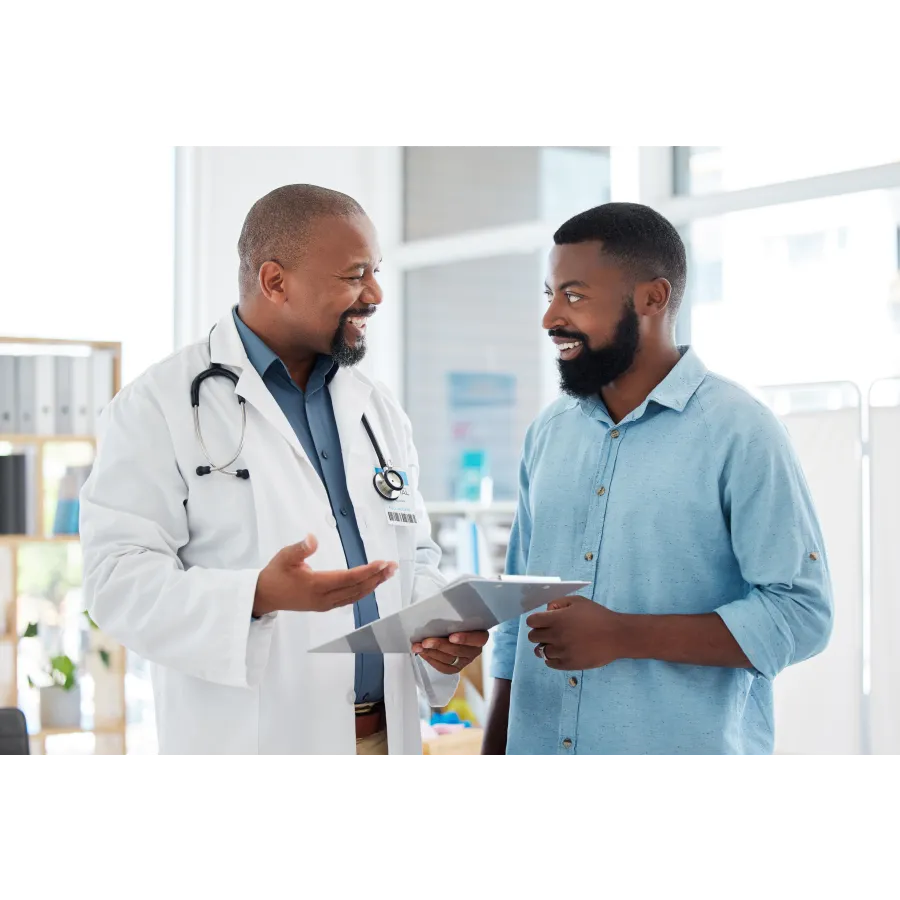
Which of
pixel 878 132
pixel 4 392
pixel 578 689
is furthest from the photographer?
pixel 4 392

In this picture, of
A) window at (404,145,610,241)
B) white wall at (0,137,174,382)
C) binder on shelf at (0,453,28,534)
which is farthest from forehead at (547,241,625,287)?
binder on shelf at (0,453,28,534)

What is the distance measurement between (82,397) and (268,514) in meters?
2.15

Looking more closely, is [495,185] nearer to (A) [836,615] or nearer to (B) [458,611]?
(A) [836,615]

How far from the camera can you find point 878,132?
2762 millimetres

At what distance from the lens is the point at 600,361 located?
1.71m

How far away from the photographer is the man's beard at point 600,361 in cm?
170

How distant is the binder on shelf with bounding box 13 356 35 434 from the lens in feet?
11.6

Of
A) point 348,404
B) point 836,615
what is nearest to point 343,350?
point 348,404

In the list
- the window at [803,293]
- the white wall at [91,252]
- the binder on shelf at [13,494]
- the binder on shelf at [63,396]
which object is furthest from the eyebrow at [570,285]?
the binder on shelf at [13,494]

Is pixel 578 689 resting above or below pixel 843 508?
below
